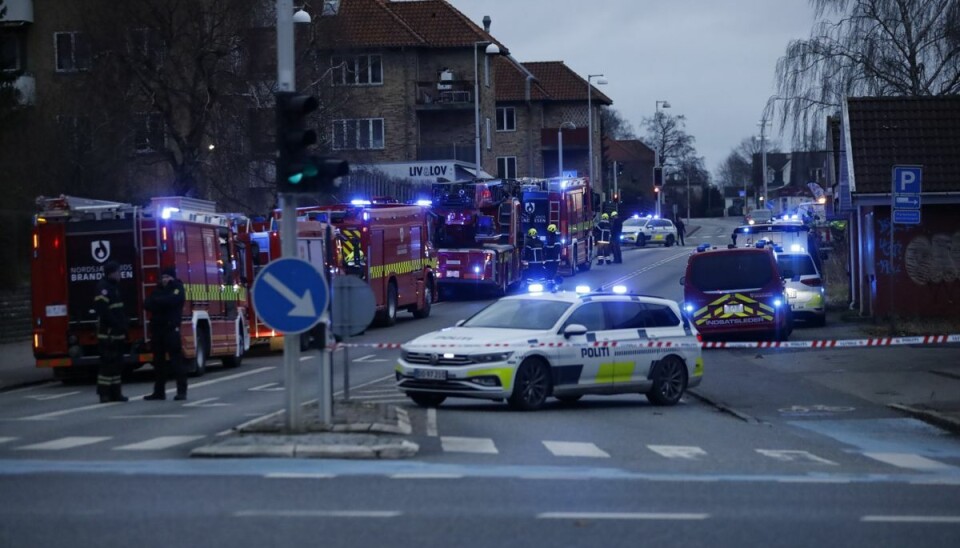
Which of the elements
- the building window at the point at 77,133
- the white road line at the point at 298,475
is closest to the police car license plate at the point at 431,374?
the white road line at the point at 298,475

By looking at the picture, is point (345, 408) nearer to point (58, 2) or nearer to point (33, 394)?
point (33, 394)

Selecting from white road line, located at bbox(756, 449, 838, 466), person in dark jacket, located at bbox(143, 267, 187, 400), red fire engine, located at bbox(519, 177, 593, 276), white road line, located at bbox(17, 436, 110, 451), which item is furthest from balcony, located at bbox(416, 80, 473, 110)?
white road line, located at bbox(756, 449, 838, 466)

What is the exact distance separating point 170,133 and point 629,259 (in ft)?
96.7

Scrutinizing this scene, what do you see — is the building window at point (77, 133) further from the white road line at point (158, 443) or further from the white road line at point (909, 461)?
the white road line at point (909, 461)

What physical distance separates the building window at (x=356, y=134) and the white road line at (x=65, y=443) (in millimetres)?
34912

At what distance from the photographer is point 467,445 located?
573 inches

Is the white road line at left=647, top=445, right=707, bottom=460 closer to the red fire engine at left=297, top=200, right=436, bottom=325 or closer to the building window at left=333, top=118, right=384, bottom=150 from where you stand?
the red fire engine at left=297, top=200, right=436, bottom=325

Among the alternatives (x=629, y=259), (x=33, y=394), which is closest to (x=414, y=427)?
(x=33, y=394)

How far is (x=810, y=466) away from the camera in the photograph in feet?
44.6

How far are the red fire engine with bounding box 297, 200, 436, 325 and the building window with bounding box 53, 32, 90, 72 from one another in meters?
8.67

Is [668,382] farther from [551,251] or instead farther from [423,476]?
[551,251]

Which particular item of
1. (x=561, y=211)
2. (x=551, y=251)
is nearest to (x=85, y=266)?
(x=551, y=251)

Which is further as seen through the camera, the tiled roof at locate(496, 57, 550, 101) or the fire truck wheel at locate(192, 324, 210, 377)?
the tiled roof at locate(496, 57, 550, 101)

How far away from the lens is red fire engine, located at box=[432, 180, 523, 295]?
143ft
